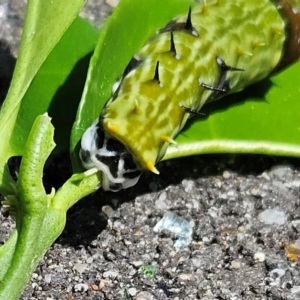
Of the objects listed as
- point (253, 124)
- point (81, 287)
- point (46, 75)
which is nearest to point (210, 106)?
point (253, 124)

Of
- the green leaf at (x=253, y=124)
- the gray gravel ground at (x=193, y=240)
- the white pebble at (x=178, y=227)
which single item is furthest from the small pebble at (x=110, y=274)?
the green leaf at (x=253, y=124)

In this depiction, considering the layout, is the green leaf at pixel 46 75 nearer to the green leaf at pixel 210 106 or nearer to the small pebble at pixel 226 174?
the green leaf at pixel 210 106

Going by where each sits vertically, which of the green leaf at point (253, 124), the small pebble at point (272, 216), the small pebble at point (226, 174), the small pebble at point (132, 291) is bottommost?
the small pebble at point (132, 291)

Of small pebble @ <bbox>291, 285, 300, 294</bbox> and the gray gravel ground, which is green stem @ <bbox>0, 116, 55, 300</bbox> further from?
small pebble @ <bbox>291, 285, 300, 294</bbox>

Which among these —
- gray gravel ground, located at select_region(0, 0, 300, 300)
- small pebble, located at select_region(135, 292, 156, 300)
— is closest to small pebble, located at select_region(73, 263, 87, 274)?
gray gravel ground, located at select_region(0, 0, 300, 300)

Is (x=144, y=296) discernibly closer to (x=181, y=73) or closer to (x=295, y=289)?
(x=295, y=289)

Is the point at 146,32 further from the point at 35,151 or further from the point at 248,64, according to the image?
the point at 35,151
